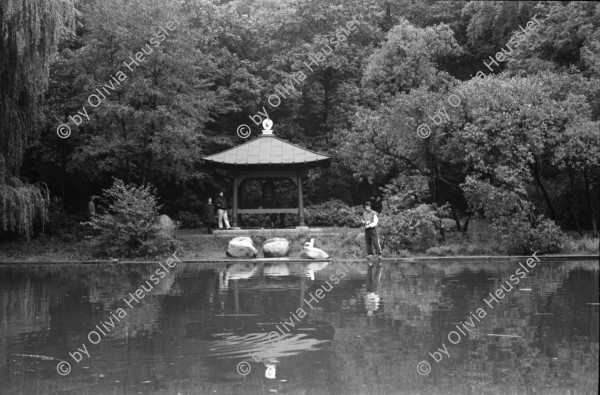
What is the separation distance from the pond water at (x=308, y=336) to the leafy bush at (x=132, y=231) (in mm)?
7715

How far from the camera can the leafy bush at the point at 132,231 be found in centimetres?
2431

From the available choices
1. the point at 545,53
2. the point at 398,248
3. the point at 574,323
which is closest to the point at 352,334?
the point at 574,323

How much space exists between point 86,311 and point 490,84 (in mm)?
16709

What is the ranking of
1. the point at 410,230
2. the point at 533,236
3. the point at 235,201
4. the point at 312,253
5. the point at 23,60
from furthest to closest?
the point at 235,201 < the point at 410,230 < the point at 312,253 < the point at 533,236 < the point at 23,60

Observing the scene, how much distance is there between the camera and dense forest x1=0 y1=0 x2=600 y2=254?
22250 mm

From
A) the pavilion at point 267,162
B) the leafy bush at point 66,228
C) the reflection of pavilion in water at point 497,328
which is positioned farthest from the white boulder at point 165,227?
the reflection of pavilion in water at point 497,328

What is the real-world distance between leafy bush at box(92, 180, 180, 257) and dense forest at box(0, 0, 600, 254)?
2844 millimetres

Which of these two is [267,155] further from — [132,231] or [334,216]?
[132,231]

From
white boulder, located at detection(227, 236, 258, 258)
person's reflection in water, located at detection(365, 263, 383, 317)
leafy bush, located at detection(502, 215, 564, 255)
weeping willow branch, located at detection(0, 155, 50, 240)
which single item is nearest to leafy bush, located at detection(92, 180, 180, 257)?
white boulder, located at detection(227, 236, 258, 258)

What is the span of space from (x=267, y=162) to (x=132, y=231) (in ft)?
24.1

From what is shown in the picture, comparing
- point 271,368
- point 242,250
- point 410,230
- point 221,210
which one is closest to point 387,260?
point 410,230

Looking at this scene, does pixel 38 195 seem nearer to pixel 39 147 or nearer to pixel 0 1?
pixel 0 1

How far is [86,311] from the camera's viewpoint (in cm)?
1204

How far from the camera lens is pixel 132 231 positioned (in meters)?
24.3
